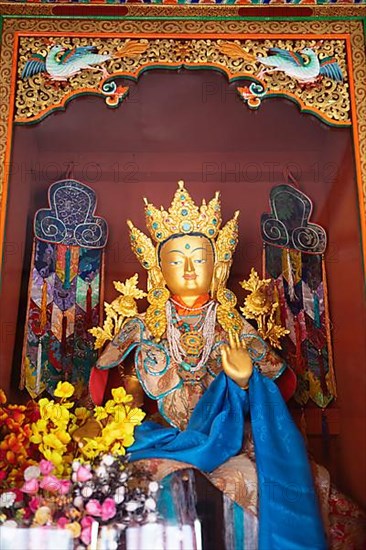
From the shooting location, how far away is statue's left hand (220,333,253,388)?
326 cm

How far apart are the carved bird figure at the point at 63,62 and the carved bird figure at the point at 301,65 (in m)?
0.83

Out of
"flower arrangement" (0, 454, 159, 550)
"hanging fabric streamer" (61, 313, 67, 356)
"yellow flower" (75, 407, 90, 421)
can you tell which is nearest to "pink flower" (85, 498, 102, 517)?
"flower arrangement" (0, 454, 159, 550)

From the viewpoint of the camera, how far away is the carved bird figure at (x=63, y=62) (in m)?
3.76

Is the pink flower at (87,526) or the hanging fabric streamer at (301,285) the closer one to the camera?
the pink flower at (87,526)

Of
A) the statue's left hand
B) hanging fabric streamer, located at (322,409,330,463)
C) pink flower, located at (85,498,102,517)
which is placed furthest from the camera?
hanging fabric streamer, located at (322,409,330,463)

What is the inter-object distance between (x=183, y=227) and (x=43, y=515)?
5.38 ft

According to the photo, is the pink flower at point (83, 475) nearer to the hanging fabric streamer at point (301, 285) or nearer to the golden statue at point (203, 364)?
the golden statue at point (203, 364)

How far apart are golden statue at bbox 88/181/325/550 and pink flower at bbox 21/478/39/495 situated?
1.54 ft

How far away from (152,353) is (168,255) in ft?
1.65

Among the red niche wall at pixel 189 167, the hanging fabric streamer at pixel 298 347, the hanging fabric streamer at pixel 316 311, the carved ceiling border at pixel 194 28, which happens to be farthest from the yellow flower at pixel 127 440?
the carved ceiling border at pixel 194 28

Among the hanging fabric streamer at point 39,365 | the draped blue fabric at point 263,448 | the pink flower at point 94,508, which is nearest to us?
the pink flower at point 94,508

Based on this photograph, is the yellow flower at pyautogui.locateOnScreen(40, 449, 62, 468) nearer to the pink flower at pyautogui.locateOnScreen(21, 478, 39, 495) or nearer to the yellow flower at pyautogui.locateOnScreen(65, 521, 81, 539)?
the pink flower at pyautogui.locateOnScreen(21, 478, 39, 495)

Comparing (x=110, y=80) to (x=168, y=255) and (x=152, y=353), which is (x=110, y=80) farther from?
(x=152, y=353)

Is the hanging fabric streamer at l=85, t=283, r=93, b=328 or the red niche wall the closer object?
the red niche wall
